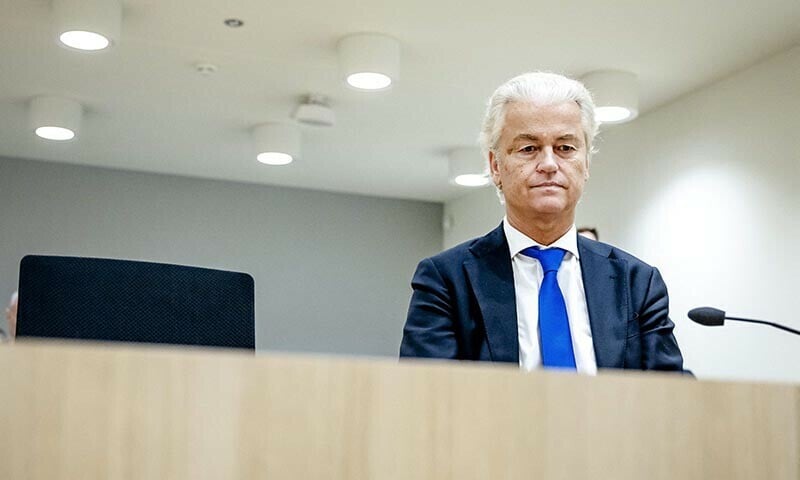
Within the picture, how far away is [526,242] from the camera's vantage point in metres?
1.90

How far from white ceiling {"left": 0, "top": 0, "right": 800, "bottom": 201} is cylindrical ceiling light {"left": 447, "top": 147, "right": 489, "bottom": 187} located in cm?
10

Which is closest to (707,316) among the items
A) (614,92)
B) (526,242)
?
(526,242)

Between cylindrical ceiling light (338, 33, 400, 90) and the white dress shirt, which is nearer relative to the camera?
the white dress shirt

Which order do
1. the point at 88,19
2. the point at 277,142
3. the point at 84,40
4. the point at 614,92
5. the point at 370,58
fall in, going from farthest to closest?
the point at 277,142 < the point at 614,92 < the point at 370,58 < the point at 84,40 < the point at 88,19

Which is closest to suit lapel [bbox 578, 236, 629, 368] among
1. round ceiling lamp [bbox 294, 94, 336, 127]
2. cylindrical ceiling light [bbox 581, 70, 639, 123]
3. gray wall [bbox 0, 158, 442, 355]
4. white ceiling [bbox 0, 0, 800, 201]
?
white ceiling [bbox 0, 0, 800, 201]

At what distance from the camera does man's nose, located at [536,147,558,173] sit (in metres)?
1.96

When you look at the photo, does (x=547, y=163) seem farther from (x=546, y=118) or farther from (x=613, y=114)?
(x=613, y=114)

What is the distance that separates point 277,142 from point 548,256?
177 inches

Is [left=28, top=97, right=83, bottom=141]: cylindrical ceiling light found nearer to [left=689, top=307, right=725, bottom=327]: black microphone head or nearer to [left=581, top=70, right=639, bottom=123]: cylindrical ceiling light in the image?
[left=581, top=70, right=639, bottom=123]: cylindrical ceiling light

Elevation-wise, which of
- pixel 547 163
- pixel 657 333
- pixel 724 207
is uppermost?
pixel 724 207

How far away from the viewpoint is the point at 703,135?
210 inches

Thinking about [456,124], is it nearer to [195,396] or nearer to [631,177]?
[631,177]

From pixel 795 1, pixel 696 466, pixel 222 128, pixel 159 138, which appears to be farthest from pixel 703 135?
pixel 696 466

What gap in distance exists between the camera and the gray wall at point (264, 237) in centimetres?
755
